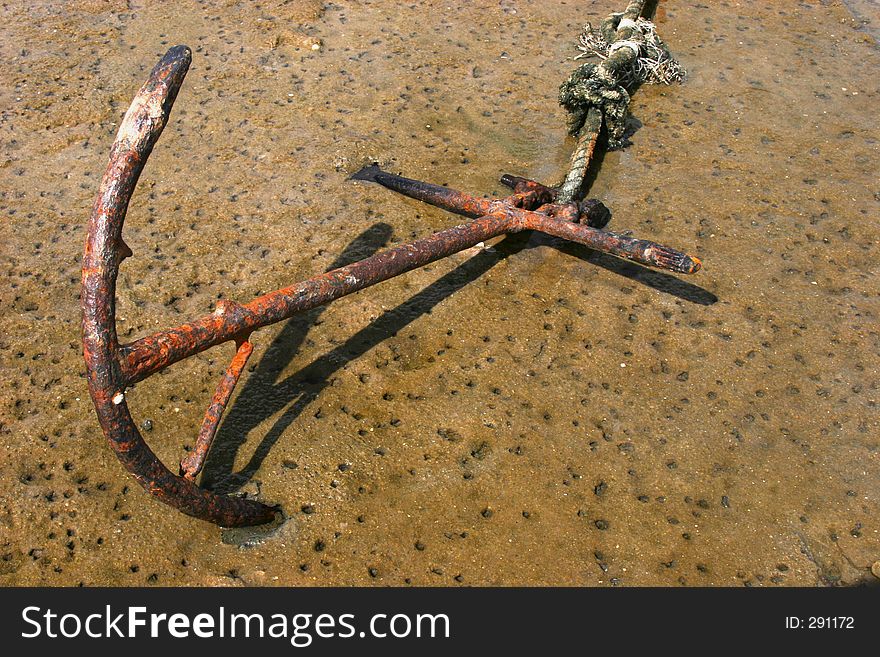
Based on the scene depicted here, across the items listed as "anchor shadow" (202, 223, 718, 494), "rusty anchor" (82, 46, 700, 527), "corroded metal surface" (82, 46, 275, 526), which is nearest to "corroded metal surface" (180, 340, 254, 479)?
"rusty anchor" (82, 46, 700, 527)

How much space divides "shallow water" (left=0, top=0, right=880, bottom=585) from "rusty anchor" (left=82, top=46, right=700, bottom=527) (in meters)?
0.37

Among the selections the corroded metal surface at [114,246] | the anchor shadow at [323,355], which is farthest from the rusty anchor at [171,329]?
the anchor shadow at [323,355]

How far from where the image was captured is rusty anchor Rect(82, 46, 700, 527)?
2090 mm

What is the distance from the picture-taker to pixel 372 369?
3303 mm

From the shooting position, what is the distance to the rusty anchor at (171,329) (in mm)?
2090

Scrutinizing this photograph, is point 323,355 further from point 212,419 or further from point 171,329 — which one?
point 171,329

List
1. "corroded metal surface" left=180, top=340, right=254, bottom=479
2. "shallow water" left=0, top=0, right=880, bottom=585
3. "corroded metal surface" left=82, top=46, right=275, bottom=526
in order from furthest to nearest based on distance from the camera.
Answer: "shallow water" left=0, top=0, right=880, bottom=585 < "corroded metal surface" left=180, top=340, right=254, bottom=479 < "corroded metal surface" left=82, top=46, right=275, bottom=526

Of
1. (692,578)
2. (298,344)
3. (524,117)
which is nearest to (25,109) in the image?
(298,344)

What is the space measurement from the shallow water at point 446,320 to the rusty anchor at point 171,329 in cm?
37

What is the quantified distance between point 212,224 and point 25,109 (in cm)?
167

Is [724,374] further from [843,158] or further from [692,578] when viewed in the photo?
[843,158]

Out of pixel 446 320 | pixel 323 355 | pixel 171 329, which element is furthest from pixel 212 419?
pixel 446 320

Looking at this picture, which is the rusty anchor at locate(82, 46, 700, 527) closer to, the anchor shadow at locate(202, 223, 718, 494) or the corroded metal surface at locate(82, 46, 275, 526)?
the corroded metal surface at locate(82, 46, 275, 526)

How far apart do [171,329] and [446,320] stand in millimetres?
1457
